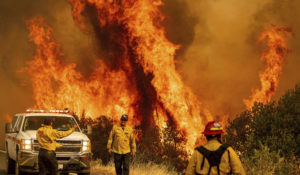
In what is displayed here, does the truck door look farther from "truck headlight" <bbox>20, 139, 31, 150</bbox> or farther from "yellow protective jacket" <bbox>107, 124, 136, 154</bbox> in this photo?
"yellow protective jacket" <bbox>107, 124, 136, 154</bbox>

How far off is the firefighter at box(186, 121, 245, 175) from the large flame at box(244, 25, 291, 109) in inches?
1062

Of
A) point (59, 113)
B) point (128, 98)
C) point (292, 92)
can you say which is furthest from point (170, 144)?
point (128, 98)

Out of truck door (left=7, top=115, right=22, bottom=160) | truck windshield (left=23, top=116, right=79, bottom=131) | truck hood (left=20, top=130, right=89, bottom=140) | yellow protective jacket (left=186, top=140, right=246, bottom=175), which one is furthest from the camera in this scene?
truck windshield (left=23, top=116, right=79, bottom=131)

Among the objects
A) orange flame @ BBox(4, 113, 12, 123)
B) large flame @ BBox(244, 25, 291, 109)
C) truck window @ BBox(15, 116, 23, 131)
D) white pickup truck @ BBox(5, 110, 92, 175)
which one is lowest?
white pickup truck @ BBox(5, 110, 92, 175)

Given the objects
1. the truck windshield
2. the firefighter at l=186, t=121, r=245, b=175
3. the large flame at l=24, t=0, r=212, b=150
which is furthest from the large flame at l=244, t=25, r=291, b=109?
the firefighter at l=186, t=121, r=245, b=175

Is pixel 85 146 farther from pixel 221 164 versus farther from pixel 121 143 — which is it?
pixel 221 164

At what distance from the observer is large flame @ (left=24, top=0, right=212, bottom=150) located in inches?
1339

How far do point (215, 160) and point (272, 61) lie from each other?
93.4 feet

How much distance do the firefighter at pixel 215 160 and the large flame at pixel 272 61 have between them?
88.5 ft

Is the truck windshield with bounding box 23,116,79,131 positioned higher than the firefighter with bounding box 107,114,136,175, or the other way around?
the truck windshield with bounding box 23,116,79,131

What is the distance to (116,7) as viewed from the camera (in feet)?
119

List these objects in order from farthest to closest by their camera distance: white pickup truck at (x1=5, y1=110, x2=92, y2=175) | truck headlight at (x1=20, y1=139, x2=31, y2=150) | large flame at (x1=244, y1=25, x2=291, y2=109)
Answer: large flame at (x1=244, y1=25, x2=291, y2=109) < truck headlight at (x1=20, y1=139, x2=31, y2=150) < white pickup truck at (x1=5, y1=110, x2=92, y2=175)

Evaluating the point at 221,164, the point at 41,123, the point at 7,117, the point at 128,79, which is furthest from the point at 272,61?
the point at 7,117

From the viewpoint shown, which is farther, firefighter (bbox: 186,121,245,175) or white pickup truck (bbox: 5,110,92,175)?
white pickup truck (bbox: 5,110,92,175)
